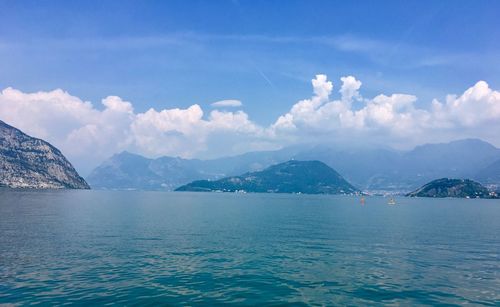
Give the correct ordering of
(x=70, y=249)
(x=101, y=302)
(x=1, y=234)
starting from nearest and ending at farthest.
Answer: (x=101, y=302), (x=70, y=249), (x=1, y=234)

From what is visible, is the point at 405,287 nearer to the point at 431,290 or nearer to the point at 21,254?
the point at 431,290

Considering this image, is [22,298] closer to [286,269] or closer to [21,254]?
[21,254]

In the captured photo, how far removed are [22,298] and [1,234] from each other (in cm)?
5624

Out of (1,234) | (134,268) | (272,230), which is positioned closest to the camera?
(134,268)

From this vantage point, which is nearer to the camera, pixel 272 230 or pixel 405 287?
pixel 405 287

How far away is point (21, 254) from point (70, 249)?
8.16 meters

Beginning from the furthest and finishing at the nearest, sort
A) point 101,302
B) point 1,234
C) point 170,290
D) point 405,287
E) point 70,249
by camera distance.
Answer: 1. point 1,234
2. point 70,249
3. point 405,287
4. point 170,290
5. point 101,302

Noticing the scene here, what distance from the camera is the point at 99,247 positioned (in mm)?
71812

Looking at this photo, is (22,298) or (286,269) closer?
(22,298)

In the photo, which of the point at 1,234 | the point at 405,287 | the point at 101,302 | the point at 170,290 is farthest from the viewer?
the point at 1,234

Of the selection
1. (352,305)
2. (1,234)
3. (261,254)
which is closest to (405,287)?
(352,305)

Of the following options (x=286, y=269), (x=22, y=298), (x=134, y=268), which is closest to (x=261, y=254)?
(x=286, y=269)

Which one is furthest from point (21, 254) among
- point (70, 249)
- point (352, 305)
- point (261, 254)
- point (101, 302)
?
point (352, 305)

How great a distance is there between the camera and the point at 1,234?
84438 millimetres
